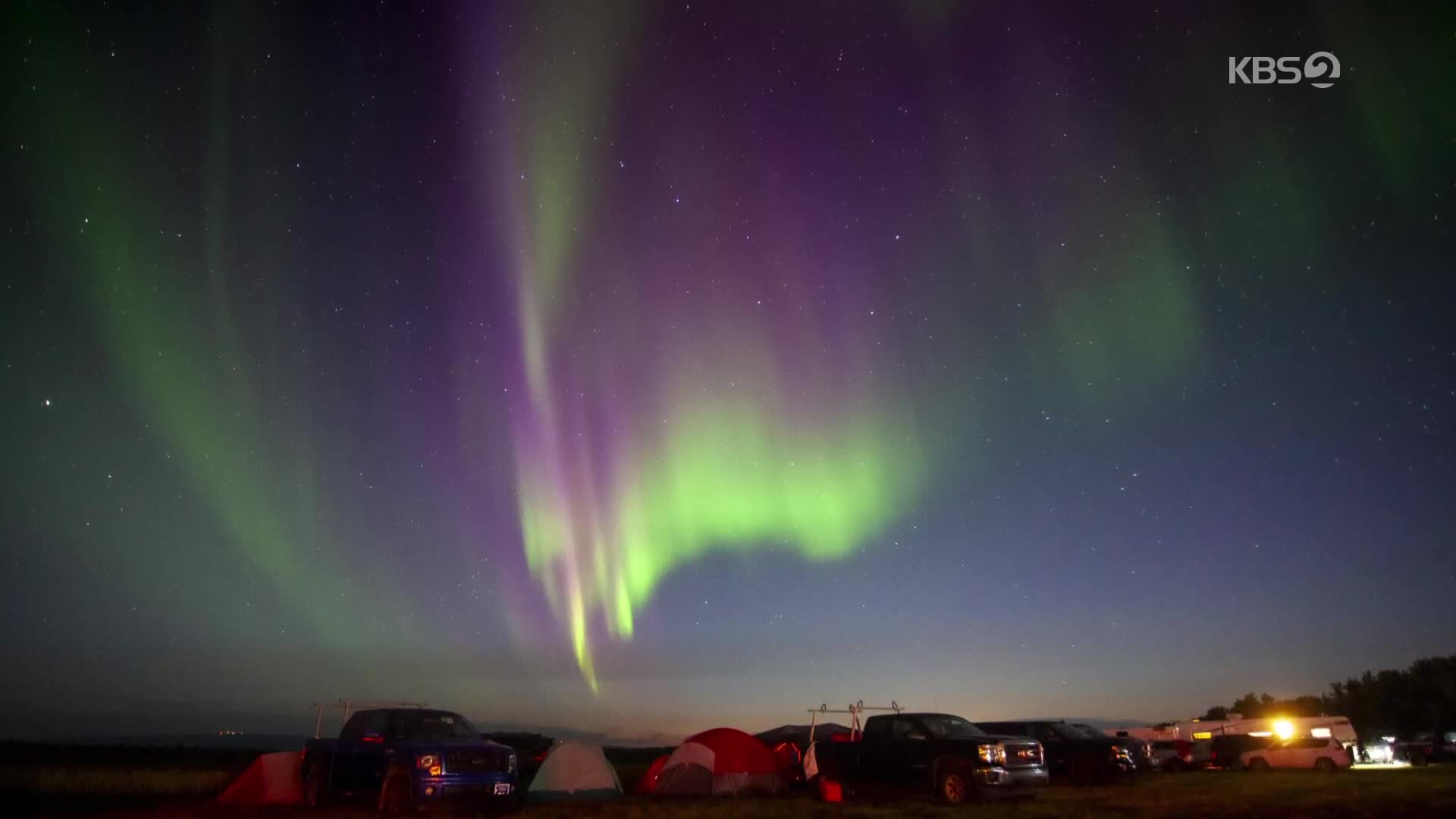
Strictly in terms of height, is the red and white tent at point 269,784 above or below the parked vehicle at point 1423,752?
above

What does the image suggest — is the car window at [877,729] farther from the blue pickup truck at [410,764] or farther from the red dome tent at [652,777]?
the blue pickup truck at [410,764]

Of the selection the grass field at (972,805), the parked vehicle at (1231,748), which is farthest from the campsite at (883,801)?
the parked vehicle at (1231,748)

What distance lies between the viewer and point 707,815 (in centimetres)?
1838

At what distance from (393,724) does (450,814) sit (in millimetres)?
2189

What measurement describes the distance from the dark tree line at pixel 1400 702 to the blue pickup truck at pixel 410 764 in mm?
89285

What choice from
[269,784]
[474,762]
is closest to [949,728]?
[474,762]

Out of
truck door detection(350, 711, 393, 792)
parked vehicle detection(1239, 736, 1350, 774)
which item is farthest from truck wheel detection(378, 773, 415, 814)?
parked vehicle detection(1239, 736, 1350, 774)

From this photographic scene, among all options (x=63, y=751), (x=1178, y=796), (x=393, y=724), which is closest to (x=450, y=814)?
(x=393, y=724)

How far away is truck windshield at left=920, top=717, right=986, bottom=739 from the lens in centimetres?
2055

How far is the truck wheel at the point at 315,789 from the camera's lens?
19828 mm

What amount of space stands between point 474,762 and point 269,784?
6.22 meters

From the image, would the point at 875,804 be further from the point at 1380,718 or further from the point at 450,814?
the point at 1380,718

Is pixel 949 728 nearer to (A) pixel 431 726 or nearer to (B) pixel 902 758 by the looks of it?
(B) pixel 902 758

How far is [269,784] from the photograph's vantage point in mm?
21484
